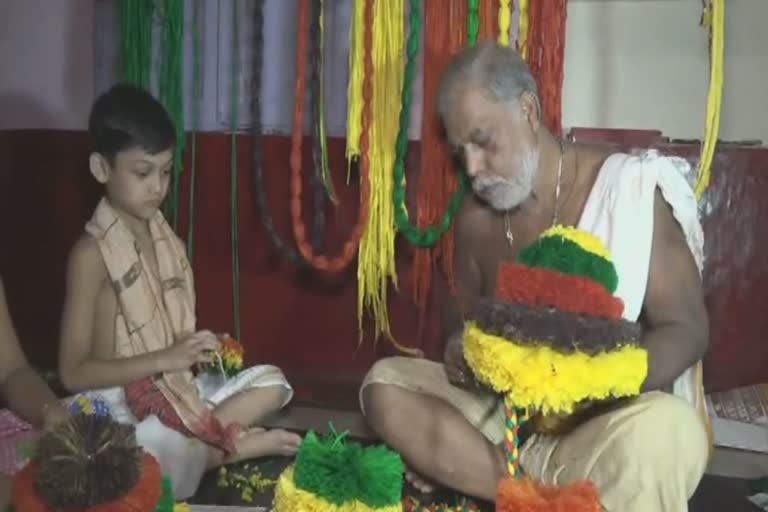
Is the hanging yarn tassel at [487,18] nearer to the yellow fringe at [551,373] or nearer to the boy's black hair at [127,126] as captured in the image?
the boy's black hair at [127,126]

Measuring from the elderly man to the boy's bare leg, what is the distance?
30 centimetres

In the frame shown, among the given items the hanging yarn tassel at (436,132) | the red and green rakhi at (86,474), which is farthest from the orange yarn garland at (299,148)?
the red and green rakhi at (86,474)

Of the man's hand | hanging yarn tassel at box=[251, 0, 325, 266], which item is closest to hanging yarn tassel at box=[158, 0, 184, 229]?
hanging yarn tassel at box=[251, 0, 325, 266]

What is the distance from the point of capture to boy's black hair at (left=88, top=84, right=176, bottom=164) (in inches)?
87.8

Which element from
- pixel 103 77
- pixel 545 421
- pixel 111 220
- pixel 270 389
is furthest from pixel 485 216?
pixel 103 77

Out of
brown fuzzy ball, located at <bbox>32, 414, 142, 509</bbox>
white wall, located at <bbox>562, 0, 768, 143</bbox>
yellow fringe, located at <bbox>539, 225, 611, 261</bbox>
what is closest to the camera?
brown fuzzy ball, located at <bbox>32, 414, 142, 509</bbox>

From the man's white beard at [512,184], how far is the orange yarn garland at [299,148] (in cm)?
52

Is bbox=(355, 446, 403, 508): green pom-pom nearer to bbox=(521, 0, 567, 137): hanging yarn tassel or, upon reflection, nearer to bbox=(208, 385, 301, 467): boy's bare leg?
bbox=(208, 385, 301, 467): boy's bare leg

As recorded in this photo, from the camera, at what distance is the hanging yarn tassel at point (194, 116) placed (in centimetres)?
271

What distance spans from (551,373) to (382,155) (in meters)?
1.31

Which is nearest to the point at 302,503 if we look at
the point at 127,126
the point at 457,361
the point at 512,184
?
the point at 457,361

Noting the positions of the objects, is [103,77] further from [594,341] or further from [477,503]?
[594,341]

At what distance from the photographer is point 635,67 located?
2846 mm

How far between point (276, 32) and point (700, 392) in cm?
144
